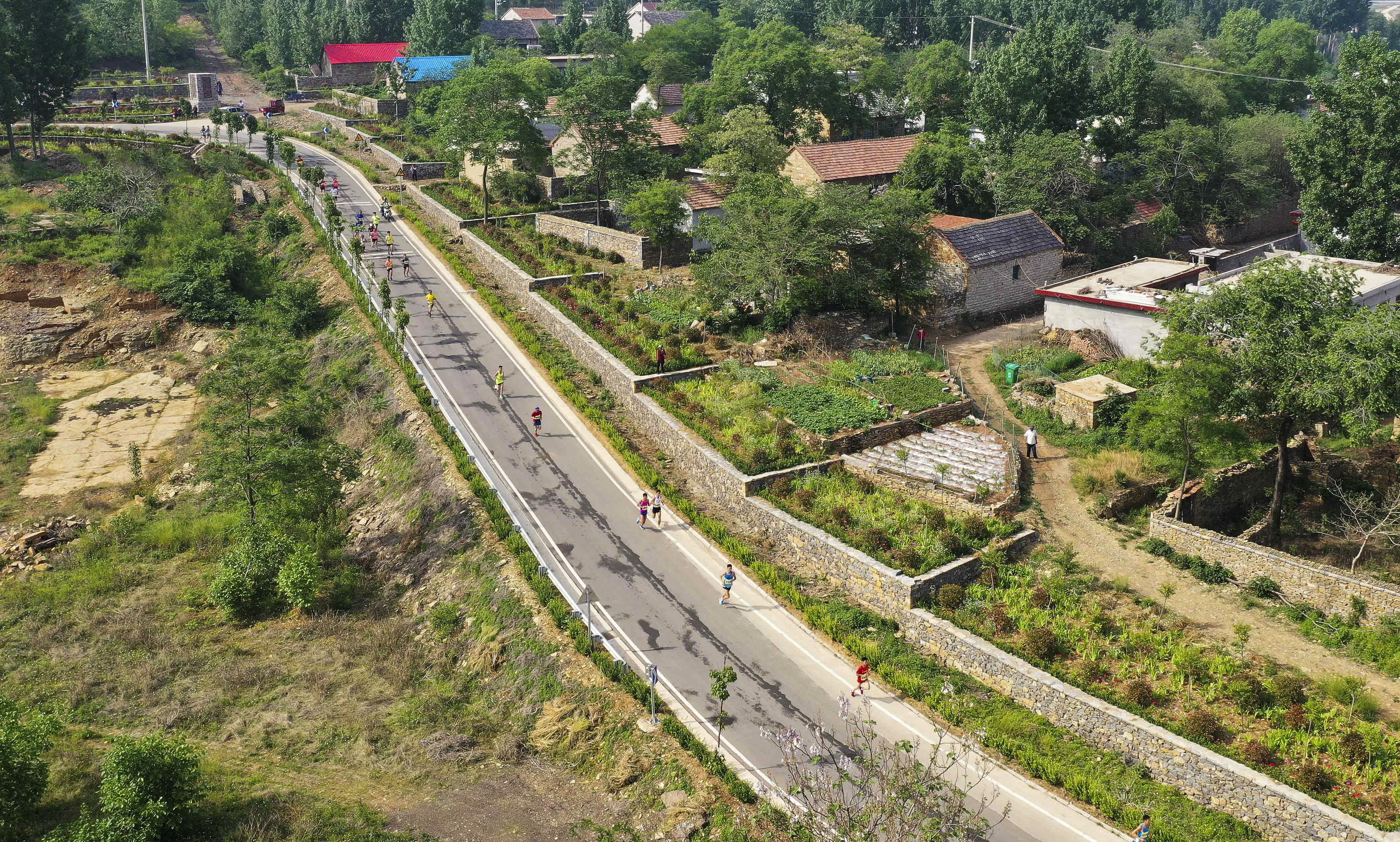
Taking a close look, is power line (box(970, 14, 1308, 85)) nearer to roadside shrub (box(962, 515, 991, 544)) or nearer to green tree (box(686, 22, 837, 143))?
green tree (box(686, 22, 837, 143))

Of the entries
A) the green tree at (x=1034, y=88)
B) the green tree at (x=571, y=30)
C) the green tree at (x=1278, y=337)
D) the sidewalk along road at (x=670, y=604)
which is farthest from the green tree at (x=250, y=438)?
the green tree at (x=571, y=30)

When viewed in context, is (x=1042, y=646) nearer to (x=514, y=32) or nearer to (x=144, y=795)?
(x=144, y=795)

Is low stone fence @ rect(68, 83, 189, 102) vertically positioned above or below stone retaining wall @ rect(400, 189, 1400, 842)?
above

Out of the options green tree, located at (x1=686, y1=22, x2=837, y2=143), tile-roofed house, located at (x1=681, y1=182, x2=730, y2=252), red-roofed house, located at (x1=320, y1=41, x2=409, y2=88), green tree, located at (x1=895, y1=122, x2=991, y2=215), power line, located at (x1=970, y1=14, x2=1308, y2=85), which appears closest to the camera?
tile-roofed house, located at (x1=681, y1=182, x2=730, y2=252)

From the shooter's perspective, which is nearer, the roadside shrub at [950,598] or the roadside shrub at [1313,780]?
the roadside shrub at [1313,780]

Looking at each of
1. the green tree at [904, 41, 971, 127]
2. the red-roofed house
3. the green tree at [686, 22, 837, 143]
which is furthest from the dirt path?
the red-roofed house

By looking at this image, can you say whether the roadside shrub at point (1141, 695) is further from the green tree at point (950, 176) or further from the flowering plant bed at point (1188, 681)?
the green tree at point (950, 176)

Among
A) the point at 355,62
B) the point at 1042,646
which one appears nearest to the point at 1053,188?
the point at 1042,646
